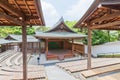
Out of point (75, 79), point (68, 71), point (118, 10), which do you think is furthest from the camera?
point (68, 71)

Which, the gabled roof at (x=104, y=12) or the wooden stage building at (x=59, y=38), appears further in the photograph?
the wooden stage building at (x=59, y=38)

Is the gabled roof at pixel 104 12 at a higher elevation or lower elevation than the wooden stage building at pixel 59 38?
higher

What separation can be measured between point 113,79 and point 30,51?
1423 cm

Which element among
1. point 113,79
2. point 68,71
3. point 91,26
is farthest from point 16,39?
point 113,79

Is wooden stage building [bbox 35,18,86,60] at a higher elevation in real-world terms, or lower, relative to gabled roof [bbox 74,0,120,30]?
lower

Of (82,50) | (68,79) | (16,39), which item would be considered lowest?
(68,79)

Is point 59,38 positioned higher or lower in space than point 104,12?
lower

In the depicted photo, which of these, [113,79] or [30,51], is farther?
[30,51]

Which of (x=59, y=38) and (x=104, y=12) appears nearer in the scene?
(x=104, y=12)

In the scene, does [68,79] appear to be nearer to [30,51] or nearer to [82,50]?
[82,50]

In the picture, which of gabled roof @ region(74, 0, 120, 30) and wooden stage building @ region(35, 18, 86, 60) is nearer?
gabled roof @ region(74, 0, 120, 30)

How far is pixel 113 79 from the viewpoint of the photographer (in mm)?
6680

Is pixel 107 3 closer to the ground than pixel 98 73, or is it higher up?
higher up

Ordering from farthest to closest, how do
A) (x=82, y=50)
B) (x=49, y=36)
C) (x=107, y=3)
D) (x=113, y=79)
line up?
(x=82, y=50) < (x=49, y=36) < (x=113, y=79) < (x=107, y=3)
